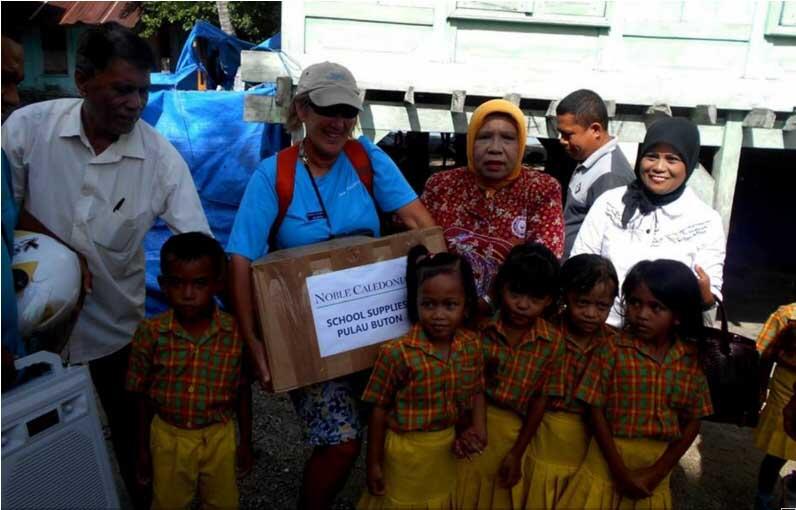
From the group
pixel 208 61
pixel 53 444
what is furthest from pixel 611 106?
pixel 208 61

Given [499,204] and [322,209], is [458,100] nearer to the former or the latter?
[499,204]

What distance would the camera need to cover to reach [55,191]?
2189 millimetres

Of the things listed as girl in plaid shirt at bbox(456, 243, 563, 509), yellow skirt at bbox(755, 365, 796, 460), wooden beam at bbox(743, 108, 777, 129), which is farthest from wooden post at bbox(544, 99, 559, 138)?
girl in plaid shirt at bbox(456, 243, 563, 509)

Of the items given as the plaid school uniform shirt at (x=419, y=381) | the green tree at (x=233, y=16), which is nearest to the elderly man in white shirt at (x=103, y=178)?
the plaid school uniform shirt at (x=419, y=381)

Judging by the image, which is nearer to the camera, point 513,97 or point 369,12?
point 513,97

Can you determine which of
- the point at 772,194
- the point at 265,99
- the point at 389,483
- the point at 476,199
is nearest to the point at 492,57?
the point at 265,99

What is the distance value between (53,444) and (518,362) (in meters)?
1.47

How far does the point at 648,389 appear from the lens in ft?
6.89

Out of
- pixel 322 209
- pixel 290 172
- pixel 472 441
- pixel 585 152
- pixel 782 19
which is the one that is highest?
pixel 782 19

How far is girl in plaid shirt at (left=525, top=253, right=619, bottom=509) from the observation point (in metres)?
2.15

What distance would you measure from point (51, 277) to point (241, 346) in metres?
0.64

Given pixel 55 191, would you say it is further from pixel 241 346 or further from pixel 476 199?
pixel 476 199

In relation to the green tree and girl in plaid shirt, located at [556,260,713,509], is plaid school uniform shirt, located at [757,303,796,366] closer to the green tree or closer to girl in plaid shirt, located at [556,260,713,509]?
girl in plaid shirt, located at [556,260,713,509]

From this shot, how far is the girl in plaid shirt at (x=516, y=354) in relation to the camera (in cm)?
212
